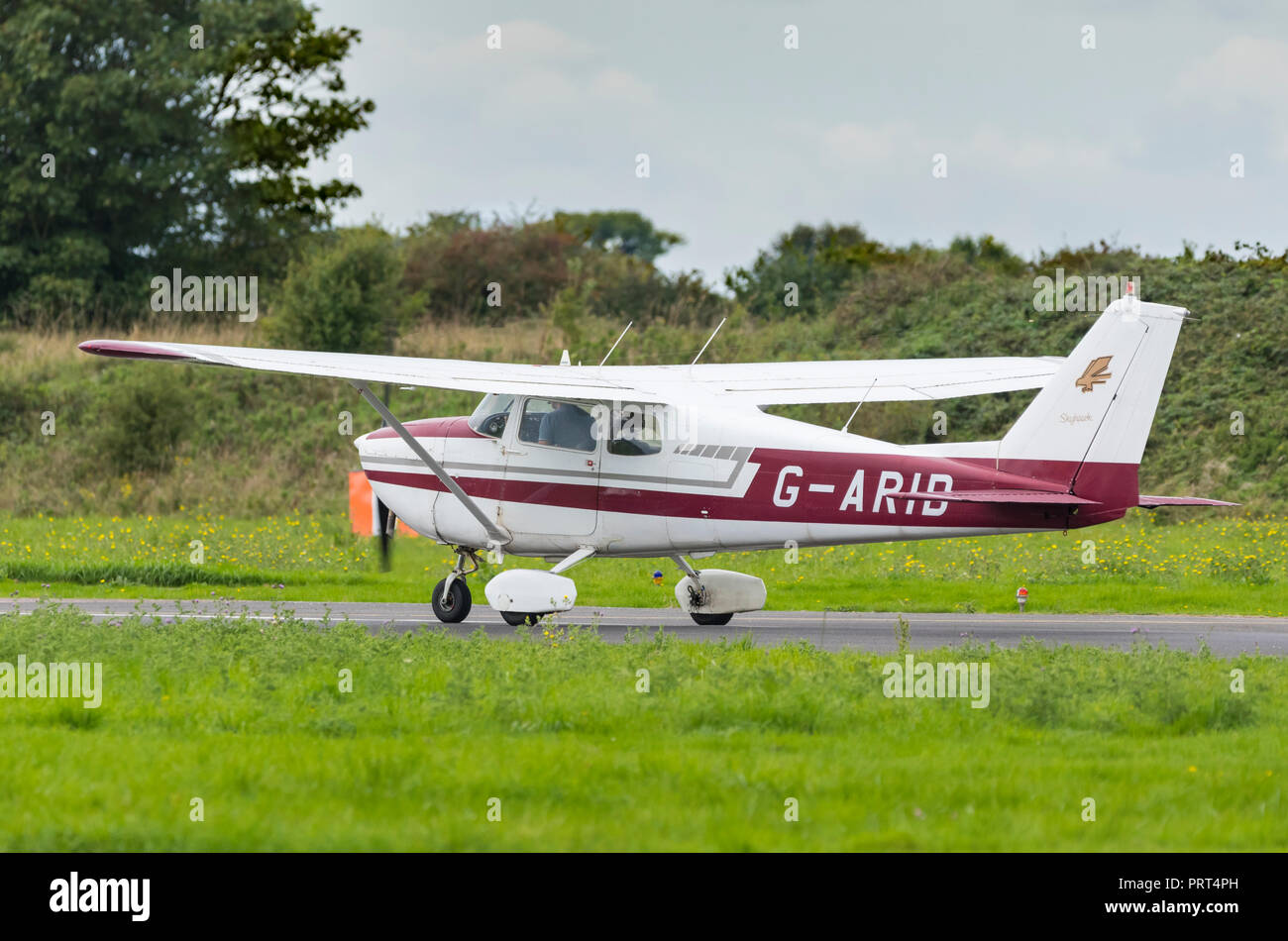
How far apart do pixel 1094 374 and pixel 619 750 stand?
25.3ft

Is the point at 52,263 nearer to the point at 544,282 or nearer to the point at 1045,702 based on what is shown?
the point at 544,282

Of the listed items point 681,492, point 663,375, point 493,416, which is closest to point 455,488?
point 493,416

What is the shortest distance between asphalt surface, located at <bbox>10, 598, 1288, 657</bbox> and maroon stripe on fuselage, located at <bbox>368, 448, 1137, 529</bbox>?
1.25 metres

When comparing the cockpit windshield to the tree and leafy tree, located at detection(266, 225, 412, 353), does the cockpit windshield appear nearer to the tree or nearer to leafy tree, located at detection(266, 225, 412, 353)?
leafy tree, located at detection(266, 225, 412, 353)

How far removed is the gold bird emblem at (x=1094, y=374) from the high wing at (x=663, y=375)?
2.13 m

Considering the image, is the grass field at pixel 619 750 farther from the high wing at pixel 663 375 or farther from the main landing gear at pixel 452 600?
the main landing gear at pixel 452 600

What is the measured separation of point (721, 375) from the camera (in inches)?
705

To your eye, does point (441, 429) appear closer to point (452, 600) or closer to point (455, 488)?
point (455, 488)

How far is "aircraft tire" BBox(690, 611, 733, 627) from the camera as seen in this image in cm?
1609

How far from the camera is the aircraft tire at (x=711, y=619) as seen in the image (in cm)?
1609

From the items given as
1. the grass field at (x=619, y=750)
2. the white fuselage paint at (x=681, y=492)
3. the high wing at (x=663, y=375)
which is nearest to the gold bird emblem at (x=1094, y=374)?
the white fuselage paint at (x=681, y=492)

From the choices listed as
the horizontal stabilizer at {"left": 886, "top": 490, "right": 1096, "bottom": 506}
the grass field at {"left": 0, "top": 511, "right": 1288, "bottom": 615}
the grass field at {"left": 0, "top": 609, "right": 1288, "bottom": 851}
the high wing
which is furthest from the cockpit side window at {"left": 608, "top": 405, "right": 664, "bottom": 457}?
the grass field at {"left": 0, "top": 609, "right": 1288, "bottom": 851}

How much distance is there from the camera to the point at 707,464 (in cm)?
1509
